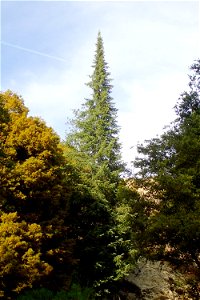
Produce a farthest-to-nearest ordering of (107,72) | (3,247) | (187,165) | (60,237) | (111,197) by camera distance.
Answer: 1. (107,72)
2. (111,197)
3. (60,237)
4. (187,165)
5. (3,247)

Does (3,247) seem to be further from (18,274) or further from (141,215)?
(141,215)

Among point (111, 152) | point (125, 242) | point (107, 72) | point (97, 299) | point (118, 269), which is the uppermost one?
point (107, 72)

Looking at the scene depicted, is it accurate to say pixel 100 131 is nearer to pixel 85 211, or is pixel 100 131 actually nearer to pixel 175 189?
pixel 85 211

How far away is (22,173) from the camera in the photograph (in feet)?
54.9

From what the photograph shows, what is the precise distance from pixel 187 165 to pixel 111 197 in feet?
30.3

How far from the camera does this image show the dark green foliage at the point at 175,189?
1496 cm

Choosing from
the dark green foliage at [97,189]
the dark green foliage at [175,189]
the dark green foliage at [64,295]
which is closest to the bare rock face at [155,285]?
the dark green foliage at [97,189]

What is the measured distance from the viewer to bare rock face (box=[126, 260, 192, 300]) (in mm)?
25230

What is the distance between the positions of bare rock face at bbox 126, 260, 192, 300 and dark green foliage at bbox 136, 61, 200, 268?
9.13 metres

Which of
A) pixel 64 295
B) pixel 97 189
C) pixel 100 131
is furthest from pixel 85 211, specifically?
pixel 64 295

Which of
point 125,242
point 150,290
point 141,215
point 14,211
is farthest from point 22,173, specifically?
point 150,290

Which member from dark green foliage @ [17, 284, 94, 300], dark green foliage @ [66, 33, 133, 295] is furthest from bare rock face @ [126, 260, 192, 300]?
dark green foliage @ [17, 284, 94, 300]

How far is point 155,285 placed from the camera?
2650 cm

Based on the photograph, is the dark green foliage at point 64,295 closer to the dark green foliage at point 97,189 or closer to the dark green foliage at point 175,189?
the dark green foliage at point 175,189
